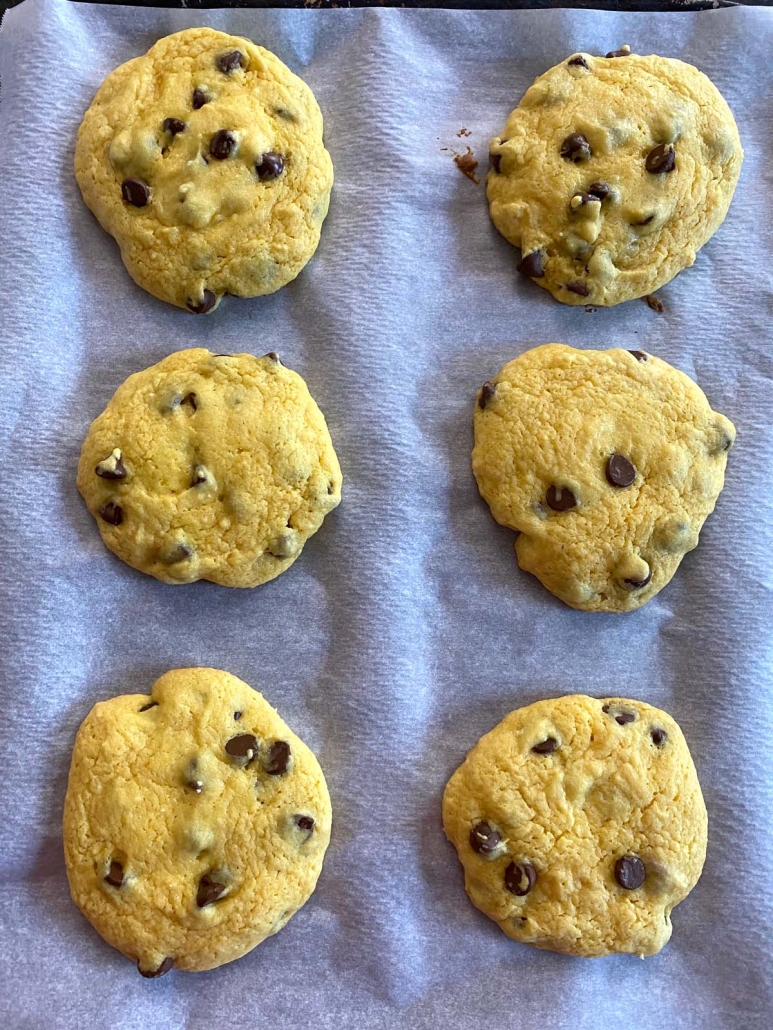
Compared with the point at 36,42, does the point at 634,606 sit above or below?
below

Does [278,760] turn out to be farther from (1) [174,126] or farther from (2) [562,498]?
(1) [174,126]

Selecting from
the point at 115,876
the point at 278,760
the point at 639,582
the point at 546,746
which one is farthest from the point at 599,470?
the point at 115,876

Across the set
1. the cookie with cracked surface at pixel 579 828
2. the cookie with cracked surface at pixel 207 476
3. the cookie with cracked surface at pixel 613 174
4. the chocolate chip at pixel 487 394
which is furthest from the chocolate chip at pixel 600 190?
the cookie with cracked surface at pixel 579 828

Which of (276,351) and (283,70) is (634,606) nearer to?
(276,351)

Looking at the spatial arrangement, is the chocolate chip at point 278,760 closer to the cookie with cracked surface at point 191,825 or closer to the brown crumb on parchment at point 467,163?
the cookie with cracked surface at point 191,825

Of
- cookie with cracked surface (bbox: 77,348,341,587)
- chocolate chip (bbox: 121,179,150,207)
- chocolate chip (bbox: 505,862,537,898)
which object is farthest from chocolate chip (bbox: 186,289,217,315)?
chocolate chip (bbox: 505,862,537,898)

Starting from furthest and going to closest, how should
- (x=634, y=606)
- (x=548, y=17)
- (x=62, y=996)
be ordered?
(x=548, y=17)
(x=634, y=606)
(x=62, y=996)

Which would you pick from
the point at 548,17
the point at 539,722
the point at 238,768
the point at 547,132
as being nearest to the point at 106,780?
the point at 238,768
